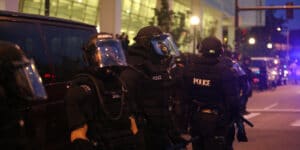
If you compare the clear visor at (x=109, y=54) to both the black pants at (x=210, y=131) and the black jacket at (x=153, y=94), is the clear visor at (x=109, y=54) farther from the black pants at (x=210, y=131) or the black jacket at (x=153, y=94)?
the black pants at (x=210, y=131)

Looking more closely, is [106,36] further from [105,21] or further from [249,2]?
[249,2]

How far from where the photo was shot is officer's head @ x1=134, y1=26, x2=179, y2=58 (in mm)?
5871

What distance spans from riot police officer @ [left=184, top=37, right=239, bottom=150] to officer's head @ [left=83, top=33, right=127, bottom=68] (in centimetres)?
171

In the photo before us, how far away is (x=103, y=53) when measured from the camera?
15.9 feet

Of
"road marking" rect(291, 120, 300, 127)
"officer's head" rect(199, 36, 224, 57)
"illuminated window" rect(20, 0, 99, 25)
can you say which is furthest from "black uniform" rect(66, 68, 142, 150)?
"illuminated window" rect(20, 0, 99, 25)

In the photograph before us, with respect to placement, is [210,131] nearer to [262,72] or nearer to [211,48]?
[211,48]

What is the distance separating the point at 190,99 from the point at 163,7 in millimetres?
24283

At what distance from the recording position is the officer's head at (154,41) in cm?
587

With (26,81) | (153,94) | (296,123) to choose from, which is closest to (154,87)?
(153,94)

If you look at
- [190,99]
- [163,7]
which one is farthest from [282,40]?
[190,99]

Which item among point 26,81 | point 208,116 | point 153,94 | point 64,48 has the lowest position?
point 208,116

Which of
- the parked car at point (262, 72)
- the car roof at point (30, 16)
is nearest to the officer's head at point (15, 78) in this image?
the car roof at point (30, 16)

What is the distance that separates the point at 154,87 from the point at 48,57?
1055mm

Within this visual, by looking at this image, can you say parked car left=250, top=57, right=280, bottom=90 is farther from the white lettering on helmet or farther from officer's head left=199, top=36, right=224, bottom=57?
the white lettering on helmet
